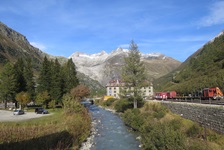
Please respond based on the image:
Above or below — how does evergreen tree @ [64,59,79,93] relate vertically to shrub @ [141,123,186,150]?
above

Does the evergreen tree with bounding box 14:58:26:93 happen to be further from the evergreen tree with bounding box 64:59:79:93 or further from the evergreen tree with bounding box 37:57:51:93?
the evergreen tree with bounding box 64:59:79:93

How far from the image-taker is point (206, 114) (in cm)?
2783

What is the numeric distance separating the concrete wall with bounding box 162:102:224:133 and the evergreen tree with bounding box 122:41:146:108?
18.4 meters

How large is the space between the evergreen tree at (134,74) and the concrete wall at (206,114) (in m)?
18.4

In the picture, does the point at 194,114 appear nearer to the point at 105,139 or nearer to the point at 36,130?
the point at 105,139

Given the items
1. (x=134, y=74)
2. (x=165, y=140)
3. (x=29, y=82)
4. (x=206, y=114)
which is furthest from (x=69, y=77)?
(x=165, y=140)

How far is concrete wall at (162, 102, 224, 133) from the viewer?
944 inches

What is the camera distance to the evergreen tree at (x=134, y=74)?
56812mm

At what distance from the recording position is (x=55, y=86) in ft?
241

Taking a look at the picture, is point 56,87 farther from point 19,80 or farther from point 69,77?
point 19,80

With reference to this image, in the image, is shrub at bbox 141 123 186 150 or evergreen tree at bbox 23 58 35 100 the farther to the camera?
evergreen tree at bbox 23 58 35 100

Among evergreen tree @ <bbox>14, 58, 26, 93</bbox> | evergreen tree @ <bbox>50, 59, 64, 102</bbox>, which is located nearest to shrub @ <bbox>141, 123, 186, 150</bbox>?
evergreen tree @ <bbox>50, 59, 64, 102</bbox>

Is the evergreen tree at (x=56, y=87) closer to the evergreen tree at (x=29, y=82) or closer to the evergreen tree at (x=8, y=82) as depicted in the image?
the evergreen tree at (x=29, y=82)

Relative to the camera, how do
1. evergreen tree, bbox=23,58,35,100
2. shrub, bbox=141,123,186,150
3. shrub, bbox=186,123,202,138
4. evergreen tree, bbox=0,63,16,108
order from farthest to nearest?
1. evergreen tree, bbox=23,58,35,100
2. evergreen tree, bbox=0,63,16,108
3. shrub, bbox=186,123,202,138
4. shrub, bbox=141,123,186,150
